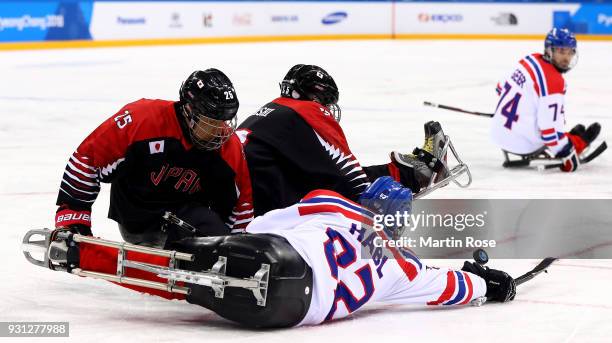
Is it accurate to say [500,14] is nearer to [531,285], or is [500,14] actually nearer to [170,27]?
[170,27]

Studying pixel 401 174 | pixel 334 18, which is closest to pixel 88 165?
pixel 401 174

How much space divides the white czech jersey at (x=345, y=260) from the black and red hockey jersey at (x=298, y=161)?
22.8 inches

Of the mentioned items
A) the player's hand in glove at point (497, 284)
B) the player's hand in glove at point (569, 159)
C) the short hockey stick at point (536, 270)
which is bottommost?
the player's hand in glove at point (569, 159)

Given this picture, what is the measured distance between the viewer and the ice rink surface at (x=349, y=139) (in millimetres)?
3299

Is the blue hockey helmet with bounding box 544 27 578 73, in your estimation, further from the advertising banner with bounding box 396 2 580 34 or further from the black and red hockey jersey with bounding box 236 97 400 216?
the advertising banner with bounding box 396 2 580 34

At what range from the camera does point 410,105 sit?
979 cm

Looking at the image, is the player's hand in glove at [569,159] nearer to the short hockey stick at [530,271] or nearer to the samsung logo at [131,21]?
the short hockey stick at [530,271]

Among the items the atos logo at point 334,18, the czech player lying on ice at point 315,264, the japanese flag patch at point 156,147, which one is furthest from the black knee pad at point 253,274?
the atos logo at point 334,18

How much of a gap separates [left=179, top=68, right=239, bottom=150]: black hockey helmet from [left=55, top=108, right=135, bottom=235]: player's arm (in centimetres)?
20

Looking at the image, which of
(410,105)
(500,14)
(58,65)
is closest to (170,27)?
(58,65)

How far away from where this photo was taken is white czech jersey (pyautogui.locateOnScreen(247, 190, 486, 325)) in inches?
124

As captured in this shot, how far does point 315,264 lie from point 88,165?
90 cm

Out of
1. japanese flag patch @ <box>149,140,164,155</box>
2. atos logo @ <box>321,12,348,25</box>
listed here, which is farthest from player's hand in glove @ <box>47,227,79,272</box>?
atos logo @ <box>321,12,348,25</box>

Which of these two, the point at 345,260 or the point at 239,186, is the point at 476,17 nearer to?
the point at 239,186
